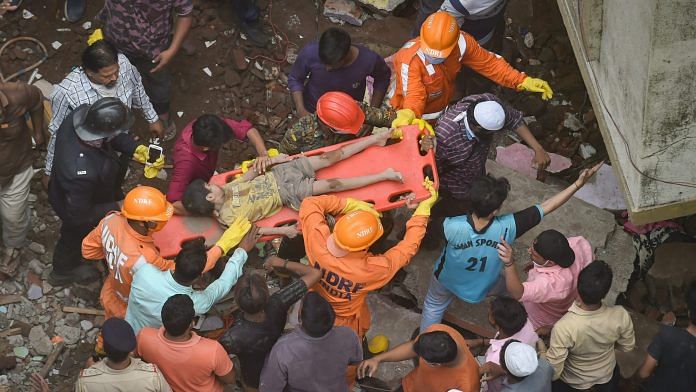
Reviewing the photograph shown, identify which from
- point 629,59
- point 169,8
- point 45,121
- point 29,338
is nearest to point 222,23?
point 169,8

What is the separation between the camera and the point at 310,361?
497 cm

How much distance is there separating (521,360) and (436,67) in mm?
2491

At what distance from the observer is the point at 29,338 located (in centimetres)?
628

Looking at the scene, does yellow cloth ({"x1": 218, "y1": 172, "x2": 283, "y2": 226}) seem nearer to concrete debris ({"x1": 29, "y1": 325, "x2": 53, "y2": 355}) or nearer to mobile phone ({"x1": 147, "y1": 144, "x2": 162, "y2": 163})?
mobile phone ({"x1": 147, "y1": 144, "x2": 162, "y2": 163})

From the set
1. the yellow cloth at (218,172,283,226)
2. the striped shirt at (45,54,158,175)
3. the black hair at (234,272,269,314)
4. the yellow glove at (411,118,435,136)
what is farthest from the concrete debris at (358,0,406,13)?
the black hair at (234,272,269,314)

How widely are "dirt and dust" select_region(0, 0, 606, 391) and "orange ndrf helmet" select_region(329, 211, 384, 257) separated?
241 centimetres

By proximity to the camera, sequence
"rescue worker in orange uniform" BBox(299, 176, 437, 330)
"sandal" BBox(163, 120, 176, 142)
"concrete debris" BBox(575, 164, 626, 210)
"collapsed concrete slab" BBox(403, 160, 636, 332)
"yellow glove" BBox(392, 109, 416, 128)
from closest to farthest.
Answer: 1. "rescue worker in orange uniform" BBox(299, 176, 437, 330)
2. "yellow glove" BBox(392, 109, 416, 128)
3. "collapsed concrete slab" BBox(403, 160, 636, 332)
4. "concrete debris" BBox(575, 164, 626, 210)
5. "sandal" BBox(163, 120, 176, 142)

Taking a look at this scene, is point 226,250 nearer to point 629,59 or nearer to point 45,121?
point 45,121

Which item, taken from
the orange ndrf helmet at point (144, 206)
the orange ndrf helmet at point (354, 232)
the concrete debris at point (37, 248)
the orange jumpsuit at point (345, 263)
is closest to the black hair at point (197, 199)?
the orange ndrf helmet at point (144, 206)

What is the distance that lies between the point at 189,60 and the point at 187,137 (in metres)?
2.19

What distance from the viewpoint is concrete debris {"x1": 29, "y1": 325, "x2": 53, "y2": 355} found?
6.22 metres

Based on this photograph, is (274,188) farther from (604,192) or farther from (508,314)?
(604,192)

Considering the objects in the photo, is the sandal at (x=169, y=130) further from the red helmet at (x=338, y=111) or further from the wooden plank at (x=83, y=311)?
the red helmet at (x=338, y=111)

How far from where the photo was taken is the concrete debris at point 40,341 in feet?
20.4
